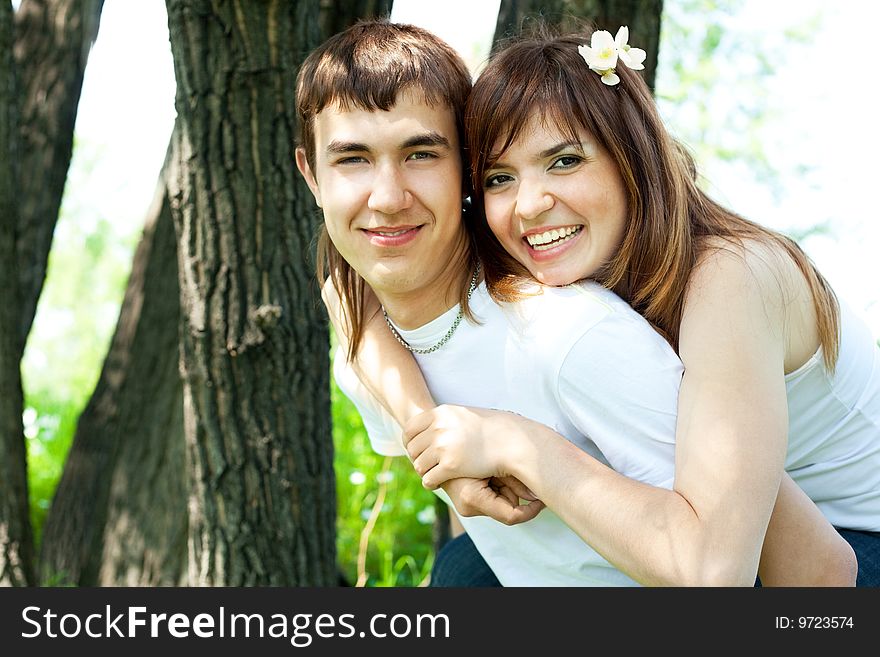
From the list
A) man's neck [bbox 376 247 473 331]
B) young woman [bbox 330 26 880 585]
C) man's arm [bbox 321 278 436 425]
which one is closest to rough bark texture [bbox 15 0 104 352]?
man's arm [bbox 321 278 436 425]

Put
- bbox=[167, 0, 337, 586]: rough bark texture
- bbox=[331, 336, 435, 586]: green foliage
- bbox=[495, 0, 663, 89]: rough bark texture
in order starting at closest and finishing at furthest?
1. bbox=[167, 0, 337, 586]: rough bark texture
2. bbox=[495, 0, 663, 89]: rough bark texture
3. bbox=[331, 336, 435, 586]: green foliage

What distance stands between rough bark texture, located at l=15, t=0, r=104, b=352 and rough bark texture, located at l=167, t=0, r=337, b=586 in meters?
1.54

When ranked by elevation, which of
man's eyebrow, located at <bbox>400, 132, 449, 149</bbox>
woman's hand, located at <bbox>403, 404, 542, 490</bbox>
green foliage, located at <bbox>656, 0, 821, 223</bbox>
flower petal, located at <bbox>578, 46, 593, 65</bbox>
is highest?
green foliage, located at <bbox>656, 0, 821, 223</bbox>

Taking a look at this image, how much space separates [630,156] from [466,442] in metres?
0.69

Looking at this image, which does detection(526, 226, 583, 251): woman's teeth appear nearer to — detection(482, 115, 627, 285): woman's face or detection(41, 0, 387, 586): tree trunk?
detection(482, 115, 627, 285): woman's face

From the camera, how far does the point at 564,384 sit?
1989 millimetres

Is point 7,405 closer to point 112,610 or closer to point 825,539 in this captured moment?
point 112,610

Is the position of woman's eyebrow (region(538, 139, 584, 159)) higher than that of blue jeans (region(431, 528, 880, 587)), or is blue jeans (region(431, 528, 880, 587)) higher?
woman's eyebrow (region(538, 139, 584, 159))

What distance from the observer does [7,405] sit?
317 centimetres

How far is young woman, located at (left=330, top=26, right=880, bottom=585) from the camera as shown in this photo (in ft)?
5.85

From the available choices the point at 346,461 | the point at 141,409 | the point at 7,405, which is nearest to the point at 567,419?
the point at 7,405

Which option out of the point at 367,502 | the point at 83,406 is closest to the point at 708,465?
the point at 367,502

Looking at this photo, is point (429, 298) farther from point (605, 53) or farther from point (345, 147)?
point (605, 53)

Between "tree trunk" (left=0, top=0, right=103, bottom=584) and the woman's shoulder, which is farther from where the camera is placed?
"tree trunk" (left=0, top=0, right=103, bottom=584)
